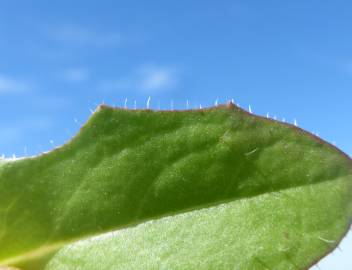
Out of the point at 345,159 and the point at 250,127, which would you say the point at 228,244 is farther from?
the point at 345,159

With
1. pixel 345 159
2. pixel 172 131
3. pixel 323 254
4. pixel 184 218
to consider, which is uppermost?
pixel 172 131

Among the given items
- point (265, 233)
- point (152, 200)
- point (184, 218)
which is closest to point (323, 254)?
point (265, 233)

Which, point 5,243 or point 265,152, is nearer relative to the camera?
point 265,152

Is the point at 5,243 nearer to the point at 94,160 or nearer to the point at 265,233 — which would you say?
the point at 94,160

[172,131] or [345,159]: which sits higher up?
[172,131]

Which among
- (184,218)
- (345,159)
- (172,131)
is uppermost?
(172,131)

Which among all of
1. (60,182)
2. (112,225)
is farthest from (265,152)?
(60,182)
